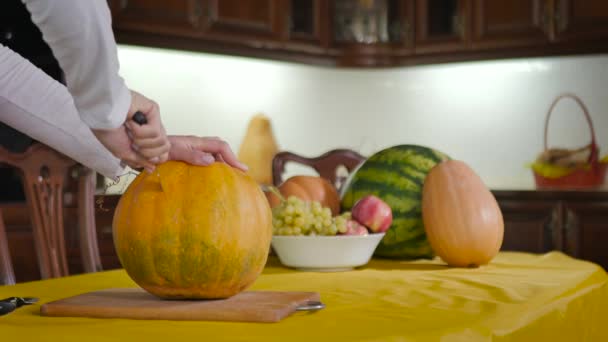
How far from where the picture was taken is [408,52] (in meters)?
4.29

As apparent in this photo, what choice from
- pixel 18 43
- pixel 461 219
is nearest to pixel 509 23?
pixel 18 43

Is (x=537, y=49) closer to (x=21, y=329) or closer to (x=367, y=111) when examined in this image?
(x=367, y=111)

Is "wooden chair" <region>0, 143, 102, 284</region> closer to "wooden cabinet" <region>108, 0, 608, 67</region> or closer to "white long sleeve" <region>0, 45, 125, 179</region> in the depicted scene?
"white long sleeve" <region>0, 45, 125, 179</region>

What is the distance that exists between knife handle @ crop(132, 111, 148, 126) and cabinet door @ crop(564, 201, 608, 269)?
279 centimetres

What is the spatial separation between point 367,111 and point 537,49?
0.95 m

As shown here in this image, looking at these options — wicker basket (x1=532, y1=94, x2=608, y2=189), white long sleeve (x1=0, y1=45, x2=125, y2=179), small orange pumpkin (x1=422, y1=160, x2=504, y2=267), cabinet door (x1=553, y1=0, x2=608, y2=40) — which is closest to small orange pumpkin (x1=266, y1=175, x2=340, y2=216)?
small orange pumpkin (x1=422, y1=160, x2=504, y2=267)

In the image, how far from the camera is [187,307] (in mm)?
979

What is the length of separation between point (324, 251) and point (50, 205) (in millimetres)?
608

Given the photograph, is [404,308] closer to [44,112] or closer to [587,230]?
[44,112]

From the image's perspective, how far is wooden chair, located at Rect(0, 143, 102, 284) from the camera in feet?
5.67

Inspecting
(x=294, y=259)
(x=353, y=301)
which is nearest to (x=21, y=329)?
(x=353, y=301)

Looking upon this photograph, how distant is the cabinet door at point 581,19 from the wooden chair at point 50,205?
2.62 m

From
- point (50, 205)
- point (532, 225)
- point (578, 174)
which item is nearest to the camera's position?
point (50, 205)

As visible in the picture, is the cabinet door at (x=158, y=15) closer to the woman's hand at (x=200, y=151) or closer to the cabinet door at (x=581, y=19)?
the cabinet door at (x=581, y=19)
